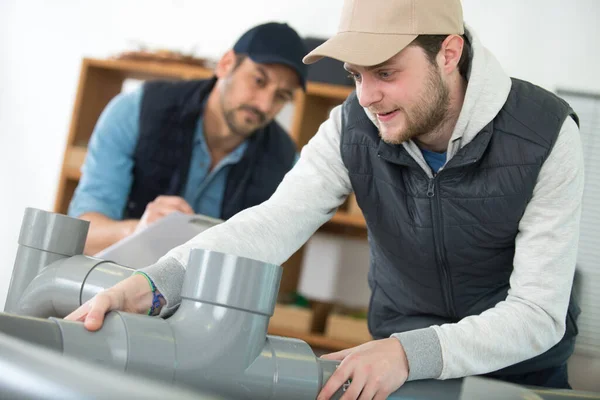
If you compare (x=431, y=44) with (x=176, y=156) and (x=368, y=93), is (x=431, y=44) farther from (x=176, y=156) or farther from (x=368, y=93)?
(x=176, y=156)

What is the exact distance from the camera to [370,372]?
0.83 meters

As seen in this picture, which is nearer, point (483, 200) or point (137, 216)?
point (483, 200)

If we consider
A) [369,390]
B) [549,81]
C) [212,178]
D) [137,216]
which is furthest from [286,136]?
[369,390]

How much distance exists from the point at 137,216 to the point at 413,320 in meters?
1.16

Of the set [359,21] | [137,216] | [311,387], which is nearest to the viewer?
[311,387]

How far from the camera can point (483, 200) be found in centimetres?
124

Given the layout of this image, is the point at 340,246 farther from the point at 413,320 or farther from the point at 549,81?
the point at 413,320

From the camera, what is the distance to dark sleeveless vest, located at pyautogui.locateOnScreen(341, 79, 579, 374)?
1.22 meters

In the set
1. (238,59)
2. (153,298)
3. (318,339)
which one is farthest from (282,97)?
(153,298)

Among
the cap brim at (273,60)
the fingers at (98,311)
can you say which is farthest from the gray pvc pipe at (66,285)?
the cap brim at (273,60)

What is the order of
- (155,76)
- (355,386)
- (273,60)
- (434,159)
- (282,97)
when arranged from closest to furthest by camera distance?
(355,386)
(434,159)
(273,60)
(282,97)
(155,76)

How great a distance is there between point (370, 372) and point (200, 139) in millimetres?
1636

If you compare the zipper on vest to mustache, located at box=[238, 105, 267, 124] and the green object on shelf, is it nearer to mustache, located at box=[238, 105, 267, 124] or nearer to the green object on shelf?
mustache, located at box=[238, 105, 267, 124]

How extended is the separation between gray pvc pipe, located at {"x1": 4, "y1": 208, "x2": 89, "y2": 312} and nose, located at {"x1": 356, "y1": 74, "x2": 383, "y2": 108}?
1.69ft
